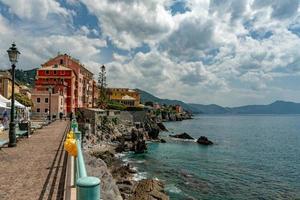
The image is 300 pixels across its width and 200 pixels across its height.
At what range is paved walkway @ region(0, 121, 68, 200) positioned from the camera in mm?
8461

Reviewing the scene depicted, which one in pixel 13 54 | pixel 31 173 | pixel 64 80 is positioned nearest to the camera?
pixel 31 173

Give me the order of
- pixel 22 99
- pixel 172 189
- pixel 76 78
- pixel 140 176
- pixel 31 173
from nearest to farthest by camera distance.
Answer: pixel 31 173, pixel 172 189, pixel 140 176, pixel 22 99, pixel 76 78

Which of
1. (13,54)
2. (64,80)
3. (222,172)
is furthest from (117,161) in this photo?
(64,80)

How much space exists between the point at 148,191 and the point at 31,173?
14.9 m

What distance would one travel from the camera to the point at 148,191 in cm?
2441

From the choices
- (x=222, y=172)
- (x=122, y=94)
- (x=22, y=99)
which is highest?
(x=122, y=94)

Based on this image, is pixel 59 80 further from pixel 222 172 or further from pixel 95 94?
pixel 222 172

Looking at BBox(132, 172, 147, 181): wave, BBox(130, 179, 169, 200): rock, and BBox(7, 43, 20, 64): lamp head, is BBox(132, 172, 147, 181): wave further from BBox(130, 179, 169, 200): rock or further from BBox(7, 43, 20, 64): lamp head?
BBox(7, 43, 20, 64): lamp head

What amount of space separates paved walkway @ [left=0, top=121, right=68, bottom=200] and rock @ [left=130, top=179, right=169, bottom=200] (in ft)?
30.2

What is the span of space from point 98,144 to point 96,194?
49832mm

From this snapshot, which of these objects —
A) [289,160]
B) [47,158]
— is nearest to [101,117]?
[289,160]

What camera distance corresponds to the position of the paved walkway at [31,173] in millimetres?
8461

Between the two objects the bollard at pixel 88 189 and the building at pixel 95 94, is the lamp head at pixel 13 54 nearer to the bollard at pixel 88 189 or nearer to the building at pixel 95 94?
the bollard at pixel 88 189

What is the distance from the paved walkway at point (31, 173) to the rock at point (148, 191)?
30.2 ft
